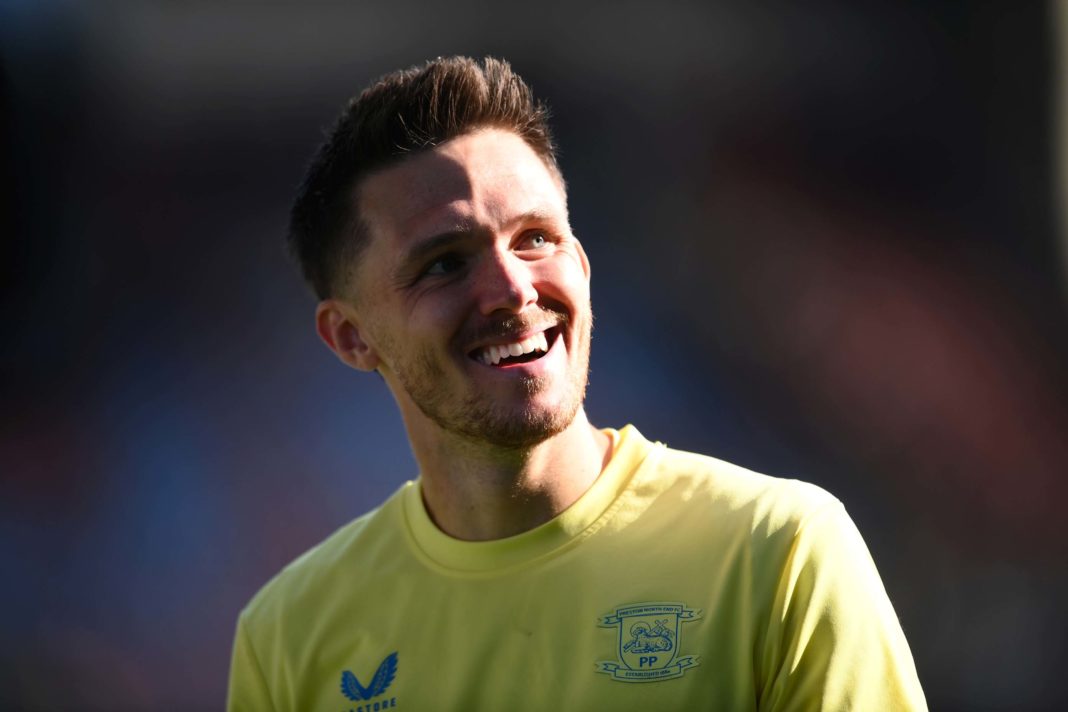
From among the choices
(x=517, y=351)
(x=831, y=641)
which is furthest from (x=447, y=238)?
(x=831, y=641)

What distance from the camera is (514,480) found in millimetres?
2279

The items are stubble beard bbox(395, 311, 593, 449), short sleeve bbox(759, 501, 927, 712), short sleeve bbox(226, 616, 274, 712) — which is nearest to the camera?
short sleeve bbox(759, 501, 927, 712)

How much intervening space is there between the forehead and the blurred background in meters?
3.21

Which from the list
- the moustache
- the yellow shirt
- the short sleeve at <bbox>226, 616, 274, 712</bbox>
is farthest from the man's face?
the short sleeve at <bbox>226, 616, 274, 712</bbox>

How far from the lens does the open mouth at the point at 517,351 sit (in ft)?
7.31

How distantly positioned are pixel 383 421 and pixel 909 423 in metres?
2.60

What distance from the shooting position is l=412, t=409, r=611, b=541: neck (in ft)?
7.44

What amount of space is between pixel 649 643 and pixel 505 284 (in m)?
0.74

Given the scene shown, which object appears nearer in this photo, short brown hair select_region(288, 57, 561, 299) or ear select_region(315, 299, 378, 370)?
short brown hair select_region(288, 57, 561, 299)

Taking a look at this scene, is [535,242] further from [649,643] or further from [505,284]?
[649,643]

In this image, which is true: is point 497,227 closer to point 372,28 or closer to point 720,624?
point 720,624

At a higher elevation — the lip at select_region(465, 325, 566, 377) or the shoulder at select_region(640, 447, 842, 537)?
the lip at select_region(465, 325, 566, 377)

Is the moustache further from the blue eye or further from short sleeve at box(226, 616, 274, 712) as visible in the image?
short sleeve at box(226, 616, 274, 712)

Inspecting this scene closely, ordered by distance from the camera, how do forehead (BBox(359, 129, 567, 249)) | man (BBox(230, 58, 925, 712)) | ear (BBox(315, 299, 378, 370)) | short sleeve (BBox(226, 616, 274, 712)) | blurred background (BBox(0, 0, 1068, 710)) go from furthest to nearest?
blurred background (BBox(0, 0, 1068, 710)), ear (BBox(315, 299, 378, 370)), short sleeve (BBox(226, 616, 274, 712)), forehead (BBox(359, 129, 567, 249)), man (BBox(230, 58, 925, 712))
